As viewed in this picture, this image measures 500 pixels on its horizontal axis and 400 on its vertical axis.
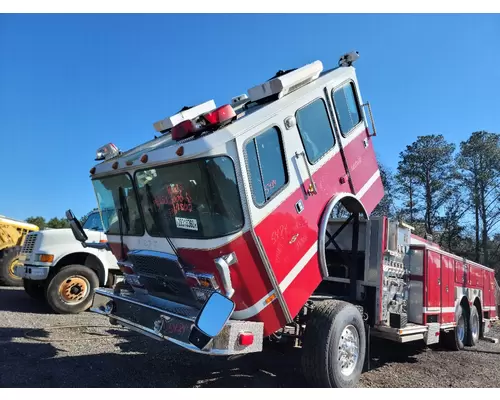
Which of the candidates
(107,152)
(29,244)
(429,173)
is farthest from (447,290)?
(429,173)

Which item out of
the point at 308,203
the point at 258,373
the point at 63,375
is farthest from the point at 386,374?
the point at 63,375

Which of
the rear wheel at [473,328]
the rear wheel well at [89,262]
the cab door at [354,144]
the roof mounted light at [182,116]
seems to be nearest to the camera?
the roof mounted light at [182,116]

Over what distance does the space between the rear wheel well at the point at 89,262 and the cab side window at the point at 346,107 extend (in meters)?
6.16

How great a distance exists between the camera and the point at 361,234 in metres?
6.02

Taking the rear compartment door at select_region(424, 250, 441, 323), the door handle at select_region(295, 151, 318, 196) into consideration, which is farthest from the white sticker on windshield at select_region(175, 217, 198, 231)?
the rear compartment door at select_region(424, 250, 441, 323)

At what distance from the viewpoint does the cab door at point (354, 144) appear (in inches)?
213

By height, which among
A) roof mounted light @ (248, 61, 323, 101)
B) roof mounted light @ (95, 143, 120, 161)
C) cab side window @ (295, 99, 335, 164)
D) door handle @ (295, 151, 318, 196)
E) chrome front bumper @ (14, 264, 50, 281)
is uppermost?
roof mounted light @ (248, 61, 323, 101)

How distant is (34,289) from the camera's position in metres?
9.65

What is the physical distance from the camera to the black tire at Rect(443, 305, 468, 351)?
7.96 metres

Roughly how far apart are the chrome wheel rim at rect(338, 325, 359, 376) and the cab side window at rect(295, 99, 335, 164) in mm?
1929

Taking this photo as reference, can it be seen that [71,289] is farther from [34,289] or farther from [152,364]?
[152,364]

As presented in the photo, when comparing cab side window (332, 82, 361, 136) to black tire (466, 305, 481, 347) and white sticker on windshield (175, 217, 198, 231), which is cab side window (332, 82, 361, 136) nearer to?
white sticker on windshield (175, 217, 198, 231)

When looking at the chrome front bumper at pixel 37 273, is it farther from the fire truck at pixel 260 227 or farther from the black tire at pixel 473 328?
the black tire at pixel 473 328

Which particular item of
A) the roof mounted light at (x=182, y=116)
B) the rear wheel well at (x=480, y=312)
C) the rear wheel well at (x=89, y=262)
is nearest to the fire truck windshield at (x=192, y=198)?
the roof mounted light at (x=182, y=116)
